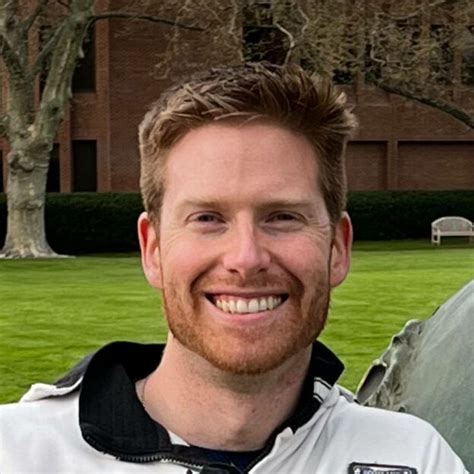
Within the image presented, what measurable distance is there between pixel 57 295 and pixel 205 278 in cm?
1549

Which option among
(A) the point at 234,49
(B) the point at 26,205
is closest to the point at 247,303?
(A) the point at 234,49

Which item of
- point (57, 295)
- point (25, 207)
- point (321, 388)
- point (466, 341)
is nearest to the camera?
point (321, 388)

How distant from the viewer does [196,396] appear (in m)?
2.25

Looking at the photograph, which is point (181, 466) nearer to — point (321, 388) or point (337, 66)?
point (321, 388)

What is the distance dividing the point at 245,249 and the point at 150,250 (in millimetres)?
281

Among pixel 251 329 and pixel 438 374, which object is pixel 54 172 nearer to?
pixel 438 374

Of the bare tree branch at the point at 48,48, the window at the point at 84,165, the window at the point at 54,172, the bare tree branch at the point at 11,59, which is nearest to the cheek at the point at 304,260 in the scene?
the bare tree branch at the point at 11,59

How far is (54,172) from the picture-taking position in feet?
114

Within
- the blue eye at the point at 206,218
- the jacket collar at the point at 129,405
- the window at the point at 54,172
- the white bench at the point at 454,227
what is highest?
the blue eye at the point at 206,218

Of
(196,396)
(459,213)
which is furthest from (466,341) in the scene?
(459,213)

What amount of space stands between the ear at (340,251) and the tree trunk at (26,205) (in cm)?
2330

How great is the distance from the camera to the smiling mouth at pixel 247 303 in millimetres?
2135

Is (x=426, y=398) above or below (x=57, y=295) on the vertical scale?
above

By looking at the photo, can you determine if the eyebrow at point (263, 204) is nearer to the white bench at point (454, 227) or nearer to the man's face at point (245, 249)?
the man's face at point (245, 249)
